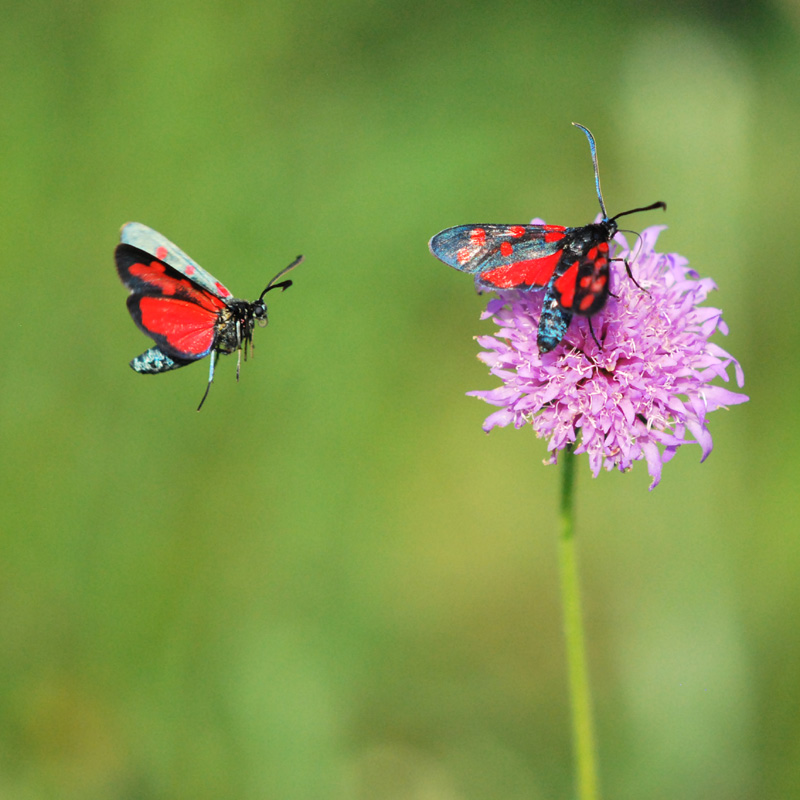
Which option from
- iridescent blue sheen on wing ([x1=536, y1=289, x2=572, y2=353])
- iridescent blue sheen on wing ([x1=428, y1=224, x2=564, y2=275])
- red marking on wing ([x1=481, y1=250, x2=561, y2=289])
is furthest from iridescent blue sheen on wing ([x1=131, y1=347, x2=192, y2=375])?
iridescent blue sheen on wing ([x1=536, y1=289, x2=572, y2=353])

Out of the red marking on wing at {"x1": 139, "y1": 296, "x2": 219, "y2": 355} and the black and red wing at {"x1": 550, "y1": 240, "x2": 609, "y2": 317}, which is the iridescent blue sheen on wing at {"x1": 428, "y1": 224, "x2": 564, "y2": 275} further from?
the red marking on wing at {"x1": 139, "y1": 296, "x2": 219, "y2": 355}

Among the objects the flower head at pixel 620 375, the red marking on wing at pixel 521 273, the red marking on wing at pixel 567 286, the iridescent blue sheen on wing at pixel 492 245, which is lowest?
the flower head at pixel 620 375

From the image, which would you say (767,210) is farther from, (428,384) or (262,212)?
(262,212)

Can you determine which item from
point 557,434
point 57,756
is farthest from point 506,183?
point 57,756

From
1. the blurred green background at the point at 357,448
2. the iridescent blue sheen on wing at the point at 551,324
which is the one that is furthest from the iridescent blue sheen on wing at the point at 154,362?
the blurred green background at the point at 357,448

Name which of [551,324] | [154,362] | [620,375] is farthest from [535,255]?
[154,362]

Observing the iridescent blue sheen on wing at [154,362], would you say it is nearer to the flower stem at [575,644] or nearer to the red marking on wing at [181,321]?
the red marking on wing at [181,321]

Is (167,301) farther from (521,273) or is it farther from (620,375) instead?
(620,375)
